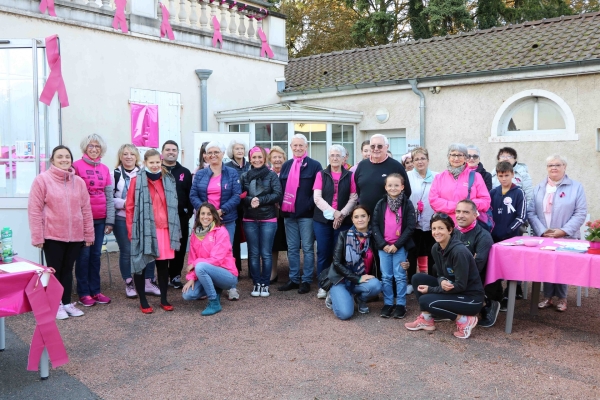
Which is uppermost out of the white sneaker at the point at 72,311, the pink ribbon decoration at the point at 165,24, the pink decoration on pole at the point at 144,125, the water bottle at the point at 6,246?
the pink ribbon decoration at the point at 165,24

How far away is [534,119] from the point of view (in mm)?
10000

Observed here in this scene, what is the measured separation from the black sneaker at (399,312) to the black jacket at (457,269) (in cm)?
55

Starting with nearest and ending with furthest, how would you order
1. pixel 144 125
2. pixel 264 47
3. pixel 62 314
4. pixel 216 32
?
1. pixel 62 314
2. pixel 144 125
3. pixel 216 32
4. pixel 264 47

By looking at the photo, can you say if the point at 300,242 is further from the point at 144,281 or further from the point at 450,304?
the point at 450,304

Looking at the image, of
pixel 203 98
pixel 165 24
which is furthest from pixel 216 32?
pixel 203 98

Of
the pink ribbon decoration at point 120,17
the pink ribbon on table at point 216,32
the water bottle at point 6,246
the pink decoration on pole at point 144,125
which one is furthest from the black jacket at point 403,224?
the pink ribbon on table at point 216,32

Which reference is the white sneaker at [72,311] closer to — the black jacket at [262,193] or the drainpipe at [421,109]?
the black jacket at [262,193]

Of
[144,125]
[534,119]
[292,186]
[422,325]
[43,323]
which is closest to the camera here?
[43,323]

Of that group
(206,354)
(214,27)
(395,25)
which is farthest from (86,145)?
(395,25)

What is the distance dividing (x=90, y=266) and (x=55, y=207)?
Result: 1.04 meters

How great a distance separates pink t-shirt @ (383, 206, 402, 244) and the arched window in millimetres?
5547

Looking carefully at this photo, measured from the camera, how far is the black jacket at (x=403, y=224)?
17.7ft

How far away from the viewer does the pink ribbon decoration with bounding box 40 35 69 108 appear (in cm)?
586

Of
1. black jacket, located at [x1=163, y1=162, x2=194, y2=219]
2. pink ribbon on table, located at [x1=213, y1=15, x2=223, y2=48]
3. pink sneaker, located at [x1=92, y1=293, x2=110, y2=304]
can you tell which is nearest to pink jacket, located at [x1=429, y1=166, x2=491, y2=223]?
black jacket, located at [x1=163, y1=162, x2=194, y2=219]
